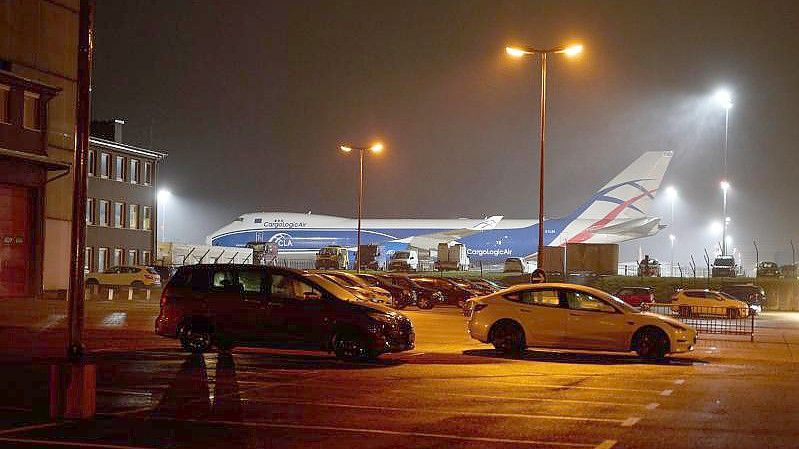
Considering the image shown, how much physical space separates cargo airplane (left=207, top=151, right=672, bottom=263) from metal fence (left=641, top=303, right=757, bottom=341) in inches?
1668

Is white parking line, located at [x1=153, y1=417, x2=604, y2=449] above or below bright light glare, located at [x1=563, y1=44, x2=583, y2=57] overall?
below

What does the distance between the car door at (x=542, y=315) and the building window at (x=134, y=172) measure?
45.0 m

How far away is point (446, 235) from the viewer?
90688mm

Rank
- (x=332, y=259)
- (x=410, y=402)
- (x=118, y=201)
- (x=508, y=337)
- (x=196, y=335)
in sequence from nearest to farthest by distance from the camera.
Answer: (x=410, y=402)
(x=196, y=335)
(x=508, y=337)
(x=118, y=201)
(x=332, y=259)

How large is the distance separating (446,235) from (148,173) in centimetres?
3517

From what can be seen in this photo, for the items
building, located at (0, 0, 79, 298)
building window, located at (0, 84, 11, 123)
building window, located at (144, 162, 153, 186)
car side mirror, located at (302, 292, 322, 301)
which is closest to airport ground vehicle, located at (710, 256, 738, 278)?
building window, located at (144, 162, 153, 186)

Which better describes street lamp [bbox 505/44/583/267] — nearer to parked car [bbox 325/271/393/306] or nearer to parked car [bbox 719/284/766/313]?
parked car [bbox 325/271/393/306]

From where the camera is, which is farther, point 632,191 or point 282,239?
point 282,239

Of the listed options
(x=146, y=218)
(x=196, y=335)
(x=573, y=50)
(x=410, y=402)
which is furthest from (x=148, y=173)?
(x=410, y=402)

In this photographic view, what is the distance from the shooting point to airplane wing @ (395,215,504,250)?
88875 mm

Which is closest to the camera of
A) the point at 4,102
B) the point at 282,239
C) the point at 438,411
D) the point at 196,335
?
the point at 438,411

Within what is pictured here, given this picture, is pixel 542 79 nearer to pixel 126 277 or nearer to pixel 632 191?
pixel 126 277

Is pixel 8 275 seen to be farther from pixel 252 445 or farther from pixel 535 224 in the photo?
pixel 535 224

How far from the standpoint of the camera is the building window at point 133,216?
200ft
